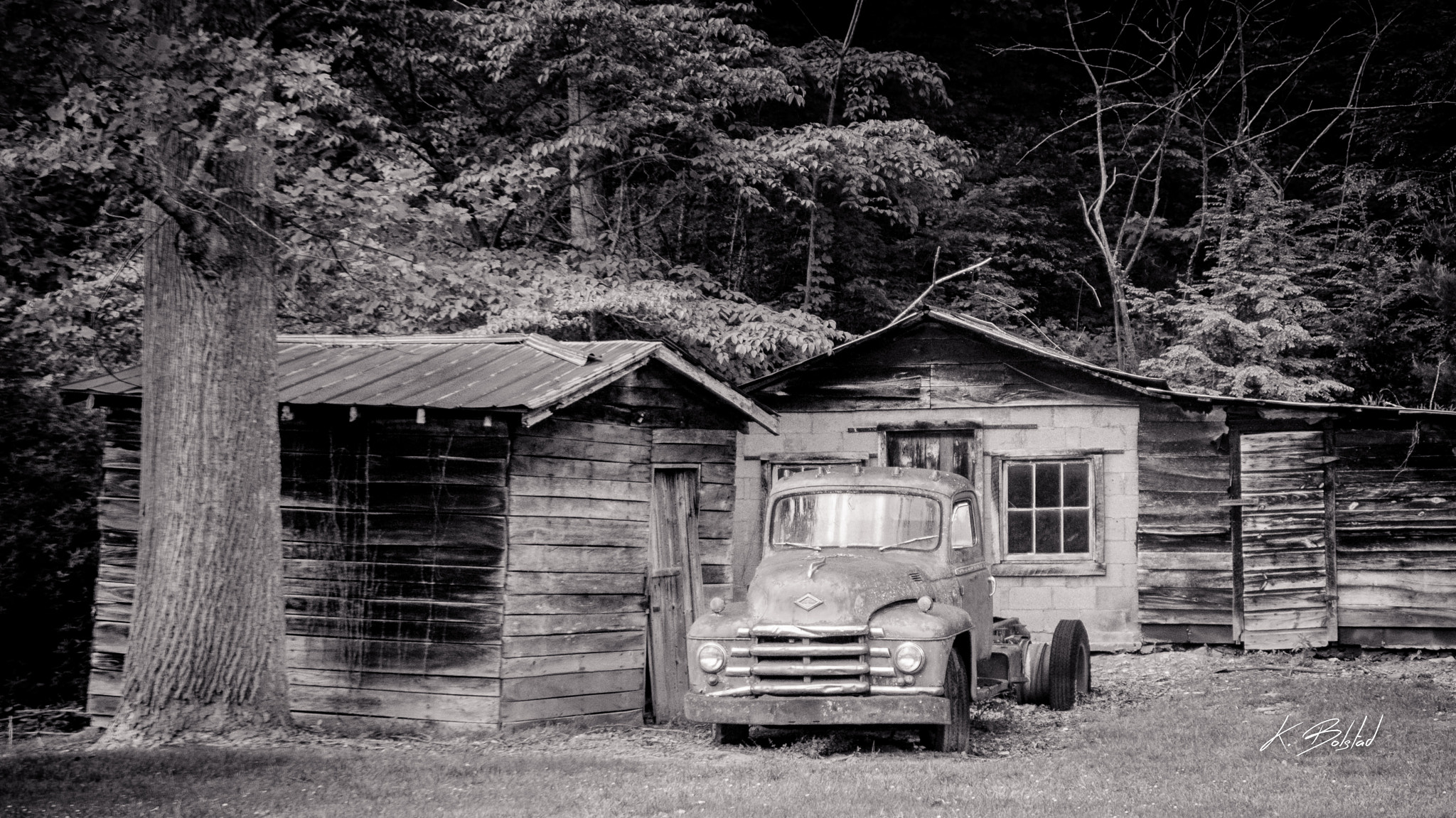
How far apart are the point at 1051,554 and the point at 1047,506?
22.5 inches

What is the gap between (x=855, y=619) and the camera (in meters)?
8.70

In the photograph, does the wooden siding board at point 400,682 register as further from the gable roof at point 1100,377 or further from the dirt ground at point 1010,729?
the gable roof at point 1100,377

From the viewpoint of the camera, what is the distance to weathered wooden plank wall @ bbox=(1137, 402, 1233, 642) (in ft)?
50.0

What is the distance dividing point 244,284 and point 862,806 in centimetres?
608

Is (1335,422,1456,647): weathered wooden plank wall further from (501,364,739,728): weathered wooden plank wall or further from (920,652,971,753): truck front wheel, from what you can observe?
(920,652,971,753): truck front wheel

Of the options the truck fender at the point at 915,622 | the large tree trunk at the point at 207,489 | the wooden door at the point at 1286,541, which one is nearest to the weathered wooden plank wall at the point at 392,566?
the large tree trunk at the point at 207,489

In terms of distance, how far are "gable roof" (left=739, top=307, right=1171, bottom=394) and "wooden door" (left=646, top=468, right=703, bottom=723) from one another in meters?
3.86

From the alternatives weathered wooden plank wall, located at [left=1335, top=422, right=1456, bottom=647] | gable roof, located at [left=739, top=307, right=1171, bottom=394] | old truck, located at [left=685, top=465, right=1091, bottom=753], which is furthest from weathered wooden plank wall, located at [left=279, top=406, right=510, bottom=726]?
weathered wooden plank wall, located at [left=1335, top=422, right=1456, bottom=647]

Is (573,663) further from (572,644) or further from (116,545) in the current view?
(116,545)

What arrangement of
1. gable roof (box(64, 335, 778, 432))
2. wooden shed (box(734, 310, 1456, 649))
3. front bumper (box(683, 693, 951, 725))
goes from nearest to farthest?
front bumper (box(683, 693, 951, 725))
gable roof (box(64, 335, 778, 432))
wooden shed (box(734, 310, 1456, 649))

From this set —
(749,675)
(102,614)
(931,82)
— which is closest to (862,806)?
(749,675)

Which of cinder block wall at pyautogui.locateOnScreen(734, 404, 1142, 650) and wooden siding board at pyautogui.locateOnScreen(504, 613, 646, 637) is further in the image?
cinder block wall at pyautogui.locateOnScreen(734, 404, 1142, 650)
